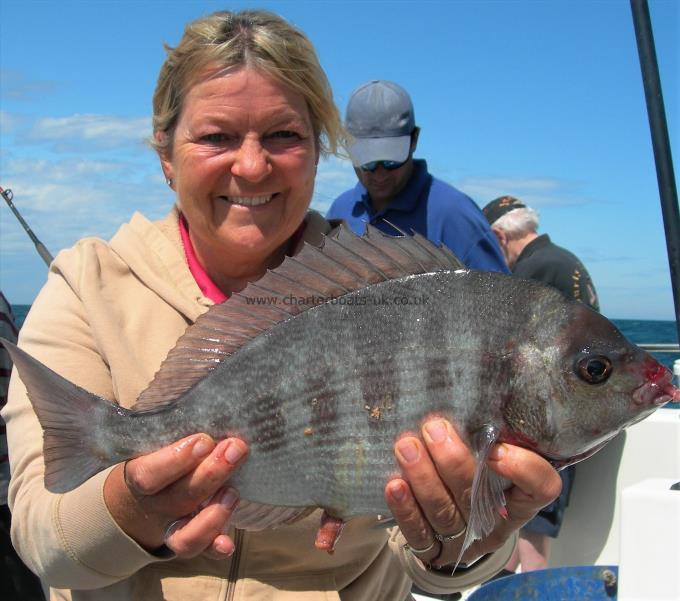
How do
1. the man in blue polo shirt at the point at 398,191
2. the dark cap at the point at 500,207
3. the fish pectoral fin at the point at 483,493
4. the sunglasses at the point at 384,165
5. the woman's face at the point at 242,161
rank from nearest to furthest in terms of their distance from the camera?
the fish pectoral fin at the point at 483,493, the woman's face at the point at 242,161, the man in blue polo shirt at the point at 398,191, the sunglasses at the point at 384,165, the dark cap at the point at 500,207

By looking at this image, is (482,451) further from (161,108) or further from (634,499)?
(161,108)

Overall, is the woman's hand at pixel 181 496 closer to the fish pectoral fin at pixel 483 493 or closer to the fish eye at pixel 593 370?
the fish pectoral fin at pixel 483 493

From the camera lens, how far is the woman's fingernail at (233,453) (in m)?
1.86

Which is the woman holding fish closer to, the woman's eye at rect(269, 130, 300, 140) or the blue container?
the woman's eye at rect(269, 130, 300, 140)

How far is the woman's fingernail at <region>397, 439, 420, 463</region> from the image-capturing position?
6.09ft

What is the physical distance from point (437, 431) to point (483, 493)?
0.68ft

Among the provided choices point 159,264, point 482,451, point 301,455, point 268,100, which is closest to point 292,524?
point 301,455

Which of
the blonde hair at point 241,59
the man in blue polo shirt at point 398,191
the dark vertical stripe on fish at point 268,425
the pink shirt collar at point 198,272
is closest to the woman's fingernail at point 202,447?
the dark vertical stripe on fish at point 268,425

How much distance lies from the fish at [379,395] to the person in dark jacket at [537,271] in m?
1.91

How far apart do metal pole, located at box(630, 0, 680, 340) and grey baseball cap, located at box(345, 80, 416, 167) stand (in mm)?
1473

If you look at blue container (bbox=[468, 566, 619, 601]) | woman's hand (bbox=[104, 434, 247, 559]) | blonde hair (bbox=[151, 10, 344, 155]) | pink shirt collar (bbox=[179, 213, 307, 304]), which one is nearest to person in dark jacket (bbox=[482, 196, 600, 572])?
blue container (bbox=[468, 566, 619, 601])

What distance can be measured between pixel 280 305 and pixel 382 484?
0.57 meters

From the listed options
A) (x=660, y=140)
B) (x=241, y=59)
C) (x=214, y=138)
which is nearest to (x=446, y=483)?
(x=214, y=138)

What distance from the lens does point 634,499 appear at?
8.04ft
